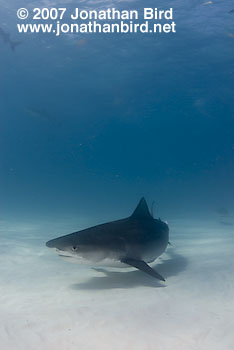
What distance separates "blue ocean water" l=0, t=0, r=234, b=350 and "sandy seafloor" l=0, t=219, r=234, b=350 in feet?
0.06

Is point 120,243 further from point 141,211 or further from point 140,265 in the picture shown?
point 141,211

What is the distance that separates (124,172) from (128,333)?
134381mm

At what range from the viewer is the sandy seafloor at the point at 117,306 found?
10.4 feet

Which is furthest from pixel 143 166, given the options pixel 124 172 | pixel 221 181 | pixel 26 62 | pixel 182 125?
pixel 26 62

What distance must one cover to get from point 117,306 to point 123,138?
69243 mm

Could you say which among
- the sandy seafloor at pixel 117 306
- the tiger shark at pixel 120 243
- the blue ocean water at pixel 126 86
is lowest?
the sandy seafloor at pixel 117 306

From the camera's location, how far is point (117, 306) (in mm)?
4090

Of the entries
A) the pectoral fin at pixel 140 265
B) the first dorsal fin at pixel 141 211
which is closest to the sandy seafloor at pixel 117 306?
the pectoral fin at pixel 140 265

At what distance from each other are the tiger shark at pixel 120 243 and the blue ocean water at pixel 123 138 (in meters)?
0.44

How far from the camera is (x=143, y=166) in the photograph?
121 m

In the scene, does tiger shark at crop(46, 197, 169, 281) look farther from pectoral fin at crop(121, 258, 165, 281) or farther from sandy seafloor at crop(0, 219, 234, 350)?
sandy seafloor at crop(0, 219, 234, 350)

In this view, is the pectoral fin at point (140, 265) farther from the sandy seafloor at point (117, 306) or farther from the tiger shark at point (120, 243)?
the sandy seafloor at point (117, 306)

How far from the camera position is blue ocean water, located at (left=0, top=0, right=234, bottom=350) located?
3.71 metres

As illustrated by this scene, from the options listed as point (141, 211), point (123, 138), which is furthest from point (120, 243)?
point (123, 138)
